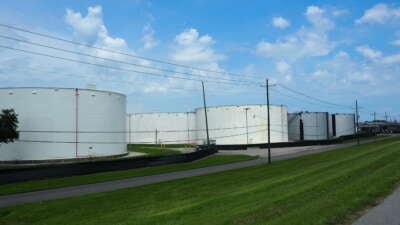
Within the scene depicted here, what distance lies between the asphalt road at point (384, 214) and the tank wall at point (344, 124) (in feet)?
380

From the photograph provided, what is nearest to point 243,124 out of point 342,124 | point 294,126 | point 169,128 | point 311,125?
point 169,128

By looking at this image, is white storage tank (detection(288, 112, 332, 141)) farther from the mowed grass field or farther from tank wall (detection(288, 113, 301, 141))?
the mowed grass field

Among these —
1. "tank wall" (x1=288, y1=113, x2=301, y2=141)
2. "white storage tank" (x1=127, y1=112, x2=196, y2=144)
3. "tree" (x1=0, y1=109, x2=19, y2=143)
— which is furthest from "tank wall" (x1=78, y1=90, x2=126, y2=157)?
"tank wall" (x1=288, y1=113, x2=301, y2=141)

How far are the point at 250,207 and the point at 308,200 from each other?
5.50 ft

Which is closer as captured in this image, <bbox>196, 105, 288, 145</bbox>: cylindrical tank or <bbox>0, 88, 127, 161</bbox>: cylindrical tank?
<bbox>0, 88, 127, 161</bbox>: cylindrical tank

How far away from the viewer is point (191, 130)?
97062 millimetres

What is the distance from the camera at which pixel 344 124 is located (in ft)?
410

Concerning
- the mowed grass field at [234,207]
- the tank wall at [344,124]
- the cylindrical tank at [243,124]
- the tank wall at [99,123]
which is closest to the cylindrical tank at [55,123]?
the tank wall at [99,123]

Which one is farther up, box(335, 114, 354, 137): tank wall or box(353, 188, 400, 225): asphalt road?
box(335, 114, 354, 137): tank wall

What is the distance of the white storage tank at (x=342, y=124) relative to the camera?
4720 inches

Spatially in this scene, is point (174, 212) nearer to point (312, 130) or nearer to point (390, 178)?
point (390, 178)

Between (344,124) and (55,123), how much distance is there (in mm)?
96893

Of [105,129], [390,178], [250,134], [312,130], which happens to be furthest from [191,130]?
[390,178]

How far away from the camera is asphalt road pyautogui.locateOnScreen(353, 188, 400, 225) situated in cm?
848
